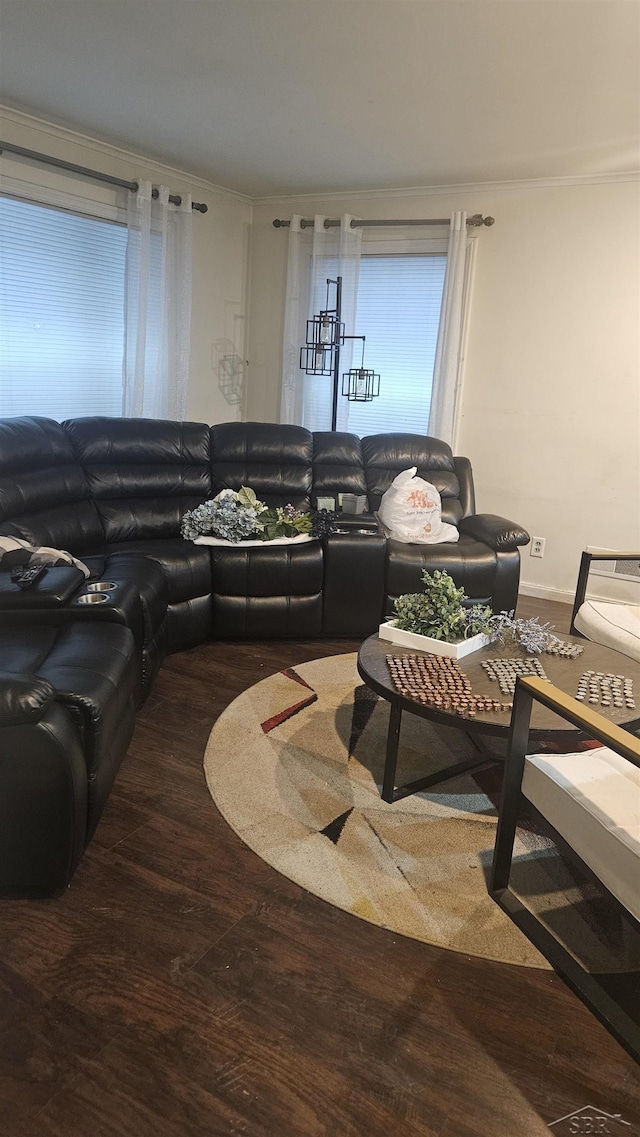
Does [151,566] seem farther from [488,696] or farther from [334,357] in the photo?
[334,357]

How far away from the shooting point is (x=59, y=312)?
169 inches

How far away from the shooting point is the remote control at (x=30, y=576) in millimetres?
2559

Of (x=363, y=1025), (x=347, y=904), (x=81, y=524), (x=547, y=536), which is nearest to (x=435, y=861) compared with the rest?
(x=347, y=904)

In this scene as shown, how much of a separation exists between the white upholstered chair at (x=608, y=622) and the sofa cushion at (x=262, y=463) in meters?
1.70

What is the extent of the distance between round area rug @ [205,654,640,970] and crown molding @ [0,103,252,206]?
317 centimetres

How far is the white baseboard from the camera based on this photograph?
484cm

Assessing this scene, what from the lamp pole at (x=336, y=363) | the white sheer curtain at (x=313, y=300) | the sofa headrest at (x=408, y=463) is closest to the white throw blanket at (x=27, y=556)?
the sofa headrest at (x=408, y=463)

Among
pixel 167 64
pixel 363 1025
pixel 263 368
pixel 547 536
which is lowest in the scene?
pixel 363 1025

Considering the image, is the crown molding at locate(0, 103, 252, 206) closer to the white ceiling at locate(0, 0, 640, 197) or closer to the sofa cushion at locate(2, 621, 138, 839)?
the white ceiling at locate(0, 0, 640, 197)

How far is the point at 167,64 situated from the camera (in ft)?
9.99

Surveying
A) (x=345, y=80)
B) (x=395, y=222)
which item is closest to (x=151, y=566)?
(x=345, y=80)

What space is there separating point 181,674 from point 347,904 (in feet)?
5.29

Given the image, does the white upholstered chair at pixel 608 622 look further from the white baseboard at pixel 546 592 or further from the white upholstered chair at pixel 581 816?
the white baseboard at pixel 546 592

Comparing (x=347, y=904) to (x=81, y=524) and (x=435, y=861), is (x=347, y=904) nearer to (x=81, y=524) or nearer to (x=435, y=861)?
(x=435, y=861)
